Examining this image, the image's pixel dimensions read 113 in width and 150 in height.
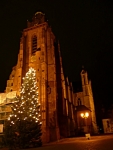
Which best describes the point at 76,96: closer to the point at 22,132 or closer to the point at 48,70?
the point at 48,70

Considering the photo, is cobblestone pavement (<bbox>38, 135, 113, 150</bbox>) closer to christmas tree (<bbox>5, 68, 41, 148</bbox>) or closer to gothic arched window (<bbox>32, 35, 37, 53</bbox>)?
christmas tree (<bbox>5, 68, 41, 148</bbox>)

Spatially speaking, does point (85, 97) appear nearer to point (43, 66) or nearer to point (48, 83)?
point (48, 83)

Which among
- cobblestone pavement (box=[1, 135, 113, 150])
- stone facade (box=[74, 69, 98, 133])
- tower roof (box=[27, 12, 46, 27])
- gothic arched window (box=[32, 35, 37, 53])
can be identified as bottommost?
cobblestone pavement (box=[1, 135, 113, 150])

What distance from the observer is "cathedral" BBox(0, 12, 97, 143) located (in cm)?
2634

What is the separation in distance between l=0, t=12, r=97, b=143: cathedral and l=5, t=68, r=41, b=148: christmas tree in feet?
24.9

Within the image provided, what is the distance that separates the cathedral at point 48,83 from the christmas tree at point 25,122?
24.9 ft

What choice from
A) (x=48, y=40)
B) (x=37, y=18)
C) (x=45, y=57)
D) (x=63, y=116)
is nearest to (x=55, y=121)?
(x=63, y=116)

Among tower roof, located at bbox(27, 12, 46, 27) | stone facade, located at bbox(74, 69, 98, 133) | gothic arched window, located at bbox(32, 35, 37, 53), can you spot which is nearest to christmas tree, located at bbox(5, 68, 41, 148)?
gothic arched window, located at bbox(32, 35, 37, 53)

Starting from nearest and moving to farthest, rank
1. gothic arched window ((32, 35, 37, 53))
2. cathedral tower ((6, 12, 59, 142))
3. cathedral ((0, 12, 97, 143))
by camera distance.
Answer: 1. cathedral tower ((6, 12, 59, 142))
2. cathedral ((0, 12, 97, 143))
3. gothic arched window ((32, 35, 37, 53))

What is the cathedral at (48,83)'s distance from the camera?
2634 centimetres

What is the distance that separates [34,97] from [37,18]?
2871cm

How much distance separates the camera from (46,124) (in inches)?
987

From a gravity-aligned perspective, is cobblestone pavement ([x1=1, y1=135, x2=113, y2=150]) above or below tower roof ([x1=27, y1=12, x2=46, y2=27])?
below

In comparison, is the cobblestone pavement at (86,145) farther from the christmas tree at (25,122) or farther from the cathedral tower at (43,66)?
the cathedral tower at (43,66)
